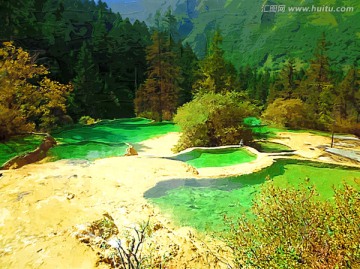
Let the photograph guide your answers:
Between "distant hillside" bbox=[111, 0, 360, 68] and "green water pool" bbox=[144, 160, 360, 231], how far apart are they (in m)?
76.1

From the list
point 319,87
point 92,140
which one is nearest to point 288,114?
point 319,87

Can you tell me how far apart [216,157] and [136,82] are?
31.0 metres

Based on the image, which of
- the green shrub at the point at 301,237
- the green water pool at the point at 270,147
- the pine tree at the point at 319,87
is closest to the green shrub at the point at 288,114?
the pine tree at the point at 319,87

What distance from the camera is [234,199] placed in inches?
329

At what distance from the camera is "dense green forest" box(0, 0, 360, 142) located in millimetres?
15953

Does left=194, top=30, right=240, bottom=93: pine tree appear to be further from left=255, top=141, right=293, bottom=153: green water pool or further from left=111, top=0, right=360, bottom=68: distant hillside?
left=111, top=0, right=360, bottom=68: distant hillside

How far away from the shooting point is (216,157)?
13.2 m

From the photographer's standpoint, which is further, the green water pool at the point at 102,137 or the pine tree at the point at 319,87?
the pine tree at the point at 319,87

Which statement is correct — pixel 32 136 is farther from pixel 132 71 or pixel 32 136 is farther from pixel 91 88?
pixel 132 71

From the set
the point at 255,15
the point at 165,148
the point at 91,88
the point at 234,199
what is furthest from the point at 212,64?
the point at 255,15

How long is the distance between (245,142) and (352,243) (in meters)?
13.3

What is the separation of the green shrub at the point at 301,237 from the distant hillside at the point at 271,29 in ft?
269

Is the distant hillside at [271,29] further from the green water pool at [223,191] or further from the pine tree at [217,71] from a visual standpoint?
the green water pool at [223,191]

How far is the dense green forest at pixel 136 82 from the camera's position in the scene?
52.3 ft
